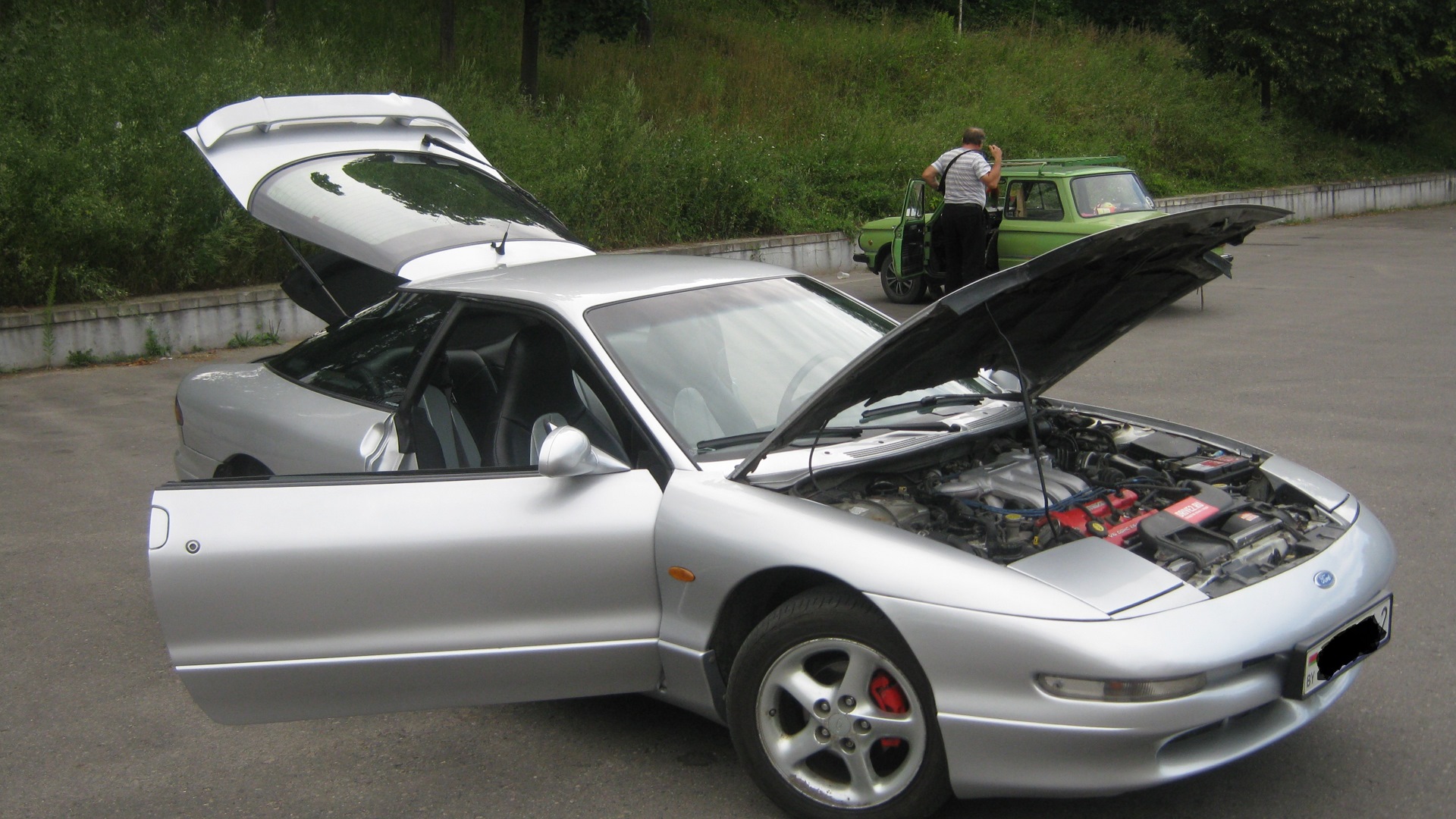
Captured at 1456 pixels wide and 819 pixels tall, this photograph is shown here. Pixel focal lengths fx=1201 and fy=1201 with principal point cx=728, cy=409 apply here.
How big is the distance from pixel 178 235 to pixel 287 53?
17.9ft

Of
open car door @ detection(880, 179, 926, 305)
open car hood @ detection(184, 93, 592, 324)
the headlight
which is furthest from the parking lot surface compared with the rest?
open car door @ detection(880, 179, 926, 305)

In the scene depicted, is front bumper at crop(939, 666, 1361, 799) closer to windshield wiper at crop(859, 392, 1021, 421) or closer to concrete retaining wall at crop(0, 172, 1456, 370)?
windshield wiper at crop(859, 392, 1021, 421)

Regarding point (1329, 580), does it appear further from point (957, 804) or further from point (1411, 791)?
point (957, 804)

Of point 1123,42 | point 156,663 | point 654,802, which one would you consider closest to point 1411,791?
point 654,802

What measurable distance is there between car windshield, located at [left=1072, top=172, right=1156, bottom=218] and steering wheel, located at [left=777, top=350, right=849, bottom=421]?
927cm

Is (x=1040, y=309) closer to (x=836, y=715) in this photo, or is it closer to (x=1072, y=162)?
(x=836, y=715)

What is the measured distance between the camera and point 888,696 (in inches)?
117

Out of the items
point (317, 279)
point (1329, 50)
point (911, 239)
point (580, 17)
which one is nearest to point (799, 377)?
point (317, 279)

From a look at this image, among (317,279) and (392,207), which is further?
(317,279)

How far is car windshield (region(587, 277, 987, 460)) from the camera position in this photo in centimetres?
366

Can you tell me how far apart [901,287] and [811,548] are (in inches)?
421

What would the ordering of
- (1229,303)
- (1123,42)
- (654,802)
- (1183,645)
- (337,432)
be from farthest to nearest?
1. (1123,42)
2. (1229,303)
3. (337,432)
4. (654,802)
5. (1183,645)

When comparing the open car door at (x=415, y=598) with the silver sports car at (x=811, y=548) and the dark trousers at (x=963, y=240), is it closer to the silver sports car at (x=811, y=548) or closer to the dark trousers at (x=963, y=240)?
the silver sports car at (x=811, y=548)

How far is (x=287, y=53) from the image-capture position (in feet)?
52.8
